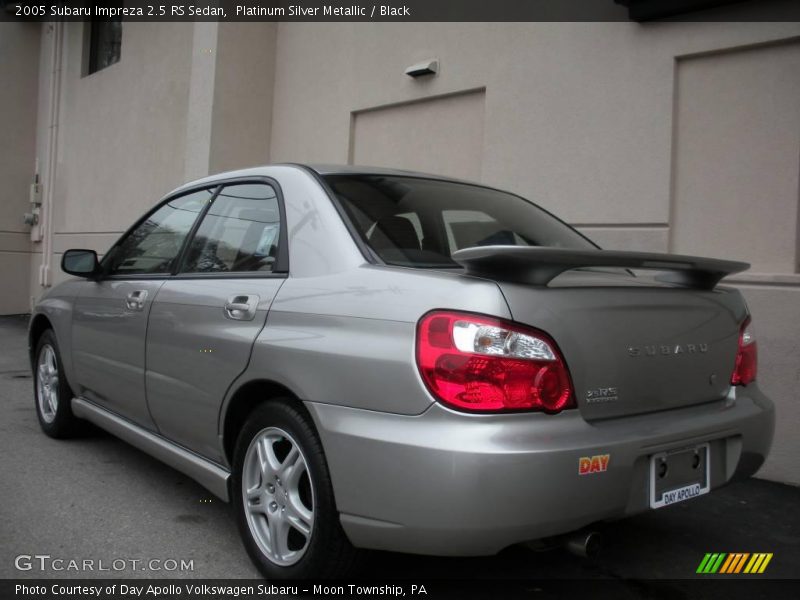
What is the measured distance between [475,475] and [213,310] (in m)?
1.43

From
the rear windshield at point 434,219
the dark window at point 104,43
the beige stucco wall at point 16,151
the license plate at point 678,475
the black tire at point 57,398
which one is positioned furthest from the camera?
the beige stucco wall at point 16,151

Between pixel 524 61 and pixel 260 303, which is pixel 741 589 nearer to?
pixel 260 303

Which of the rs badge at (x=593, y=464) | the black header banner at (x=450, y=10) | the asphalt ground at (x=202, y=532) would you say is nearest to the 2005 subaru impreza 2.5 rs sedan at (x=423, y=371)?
the rs badge at (x=593, y=464)

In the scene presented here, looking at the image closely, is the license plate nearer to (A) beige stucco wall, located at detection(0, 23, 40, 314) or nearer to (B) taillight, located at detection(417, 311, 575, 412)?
(B) taillight, located at detection(417, 311, 575, 412)

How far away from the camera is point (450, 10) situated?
6465 mm

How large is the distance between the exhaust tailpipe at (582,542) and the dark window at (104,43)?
36.3 ft

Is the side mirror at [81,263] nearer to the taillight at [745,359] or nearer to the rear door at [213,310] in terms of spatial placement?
the rear door at [213,310]

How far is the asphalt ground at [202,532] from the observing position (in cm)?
281

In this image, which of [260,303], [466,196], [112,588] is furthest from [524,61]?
[112,588]

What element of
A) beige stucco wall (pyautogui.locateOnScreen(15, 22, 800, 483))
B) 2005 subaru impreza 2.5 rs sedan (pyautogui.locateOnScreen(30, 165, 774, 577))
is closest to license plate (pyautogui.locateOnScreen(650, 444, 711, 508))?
2005 subaru impreza 2.5 rs sedan (pyautogui.locateOnScreen(30, 165, 774, 577))

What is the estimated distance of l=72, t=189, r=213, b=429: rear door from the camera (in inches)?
137

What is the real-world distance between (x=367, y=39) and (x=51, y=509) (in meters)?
5.45

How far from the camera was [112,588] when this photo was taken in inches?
103

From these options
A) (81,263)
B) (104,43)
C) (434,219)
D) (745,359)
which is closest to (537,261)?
(434,219)
